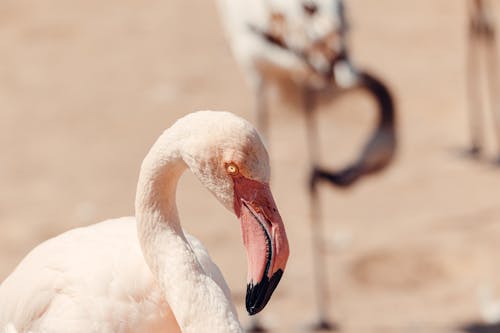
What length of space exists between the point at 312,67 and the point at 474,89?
2.61 metres

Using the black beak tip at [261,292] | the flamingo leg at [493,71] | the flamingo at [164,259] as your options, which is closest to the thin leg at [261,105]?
the flamingo leg at [493,71]

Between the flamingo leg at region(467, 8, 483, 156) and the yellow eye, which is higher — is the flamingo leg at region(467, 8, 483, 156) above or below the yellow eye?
above

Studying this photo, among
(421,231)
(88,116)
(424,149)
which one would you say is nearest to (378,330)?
(421,231)

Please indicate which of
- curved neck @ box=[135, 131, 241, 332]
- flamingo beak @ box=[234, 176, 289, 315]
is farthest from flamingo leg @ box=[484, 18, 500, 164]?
flamingo beak @ box=[234, 176, 289, 315]

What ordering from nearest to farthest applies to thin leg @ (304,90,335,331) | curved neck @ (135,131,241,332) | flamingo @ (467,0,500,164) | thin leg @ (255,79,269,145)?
curved neck @ (135,131,241,332) < thin leg @ (304,90,335,331) < thin leg @ (255,79,269,145) < flamingo @ (467,0,500,164)

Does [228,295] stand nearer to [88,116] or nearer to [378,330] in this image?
[378,330]

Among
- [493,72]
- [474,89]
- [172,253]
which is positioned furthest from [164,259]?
[493,72]

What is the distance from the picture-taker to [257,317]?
6562mm

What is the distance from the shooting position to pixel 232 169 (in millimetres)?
2969

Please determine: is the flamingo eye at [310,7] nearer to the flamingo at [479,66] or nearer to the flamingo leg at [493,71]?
the flamingo at [479,66]

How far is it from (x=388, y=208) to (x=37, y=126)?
2948 mm


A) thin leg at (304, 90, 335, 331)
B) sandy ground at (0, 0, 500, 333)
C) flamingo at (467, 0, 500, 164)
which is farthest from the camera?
flamingo at (467, 0, 500, 164)

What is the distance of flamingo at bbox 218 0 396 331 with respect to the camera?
668 centimetres

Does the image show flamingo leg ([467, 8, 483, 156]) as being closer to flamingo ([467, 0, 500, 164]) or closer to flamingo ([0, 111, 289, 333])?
flamingo ([467, 0, 500, 164])
